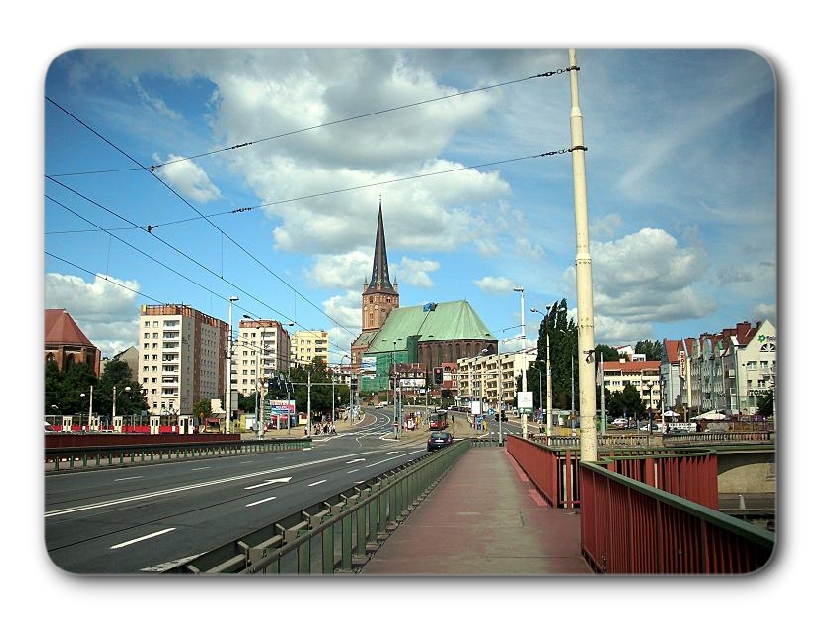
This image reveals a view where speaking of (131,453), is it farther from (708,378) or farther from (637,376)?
(637,376)

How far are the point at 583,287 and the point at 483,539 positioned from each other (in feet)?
13.6

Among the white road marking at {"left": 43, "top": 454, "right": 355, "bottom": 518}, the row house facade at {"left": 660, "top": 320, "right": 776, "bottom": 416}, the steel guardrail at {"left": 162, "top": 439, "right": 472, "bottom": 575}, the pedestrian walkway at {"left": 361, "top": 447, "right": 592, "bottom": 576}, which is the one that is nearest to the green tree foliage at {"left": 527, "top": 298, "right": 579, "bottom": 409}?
the row house facade at {"left": 660, "top": 320, "right": 776, "bottom": 416}

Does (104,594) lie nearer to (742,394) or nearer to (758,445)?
(758,445)

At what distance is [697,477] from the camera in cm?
1658

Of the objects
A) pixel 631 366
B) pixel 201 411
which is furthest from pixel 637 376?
pixel 201 411

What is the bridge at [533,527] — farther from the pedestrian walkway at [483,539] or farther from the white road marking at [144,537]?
the white road marking at [144,537]

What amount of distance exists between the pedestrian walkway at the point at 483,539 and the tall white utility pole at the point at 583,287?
1808mm

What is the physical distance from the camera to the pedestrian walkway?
1055 cm

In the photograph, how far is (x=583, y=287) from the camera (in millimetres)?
12844

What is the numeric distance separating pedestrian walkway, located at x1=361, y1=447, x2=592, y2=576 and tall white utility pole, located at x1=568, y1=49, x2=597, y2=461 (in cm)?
181

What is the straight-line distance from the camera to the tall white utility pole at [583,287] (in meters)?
12.9

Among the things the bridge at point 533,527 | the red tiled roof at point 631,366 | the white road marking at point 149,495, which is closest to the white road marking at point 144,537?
the white road marking at point 149,495
